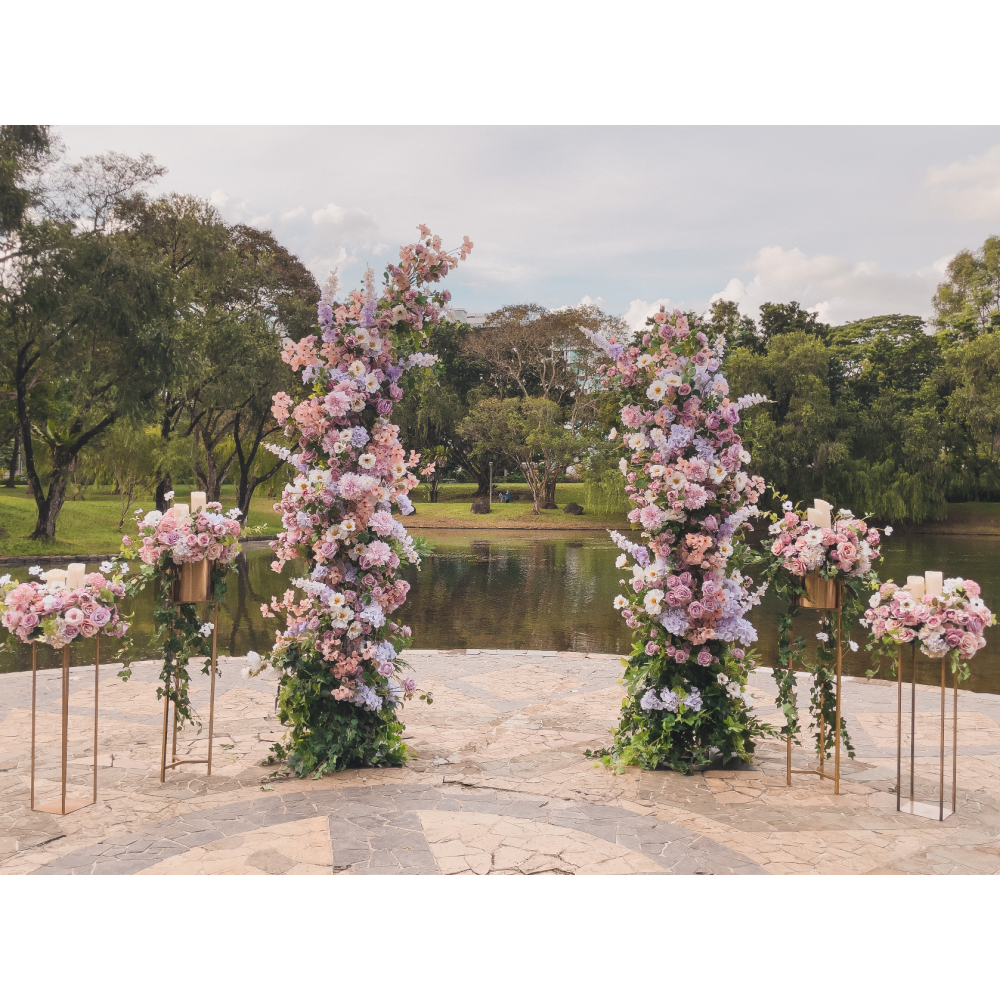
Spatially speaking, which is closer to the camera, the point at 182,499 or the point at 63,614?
the point at 63,614

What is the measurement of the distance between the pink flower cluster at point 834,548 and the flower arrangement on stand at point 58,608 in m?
3.44

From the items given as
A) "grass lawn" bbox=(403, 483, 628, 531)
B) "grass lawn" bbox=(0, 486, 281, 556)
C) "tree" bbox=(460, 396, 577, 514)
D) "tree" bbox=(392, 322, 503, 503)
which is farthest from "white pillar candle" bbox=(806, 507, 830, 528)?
"tree" bbox=(392, 322, 503, 503)

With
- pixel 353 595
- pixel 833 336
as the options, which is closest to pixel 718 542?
pixel 353 595

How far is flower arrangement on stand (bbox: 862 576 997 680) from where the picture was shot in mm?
3754

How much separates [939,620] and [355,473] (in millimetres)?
3043

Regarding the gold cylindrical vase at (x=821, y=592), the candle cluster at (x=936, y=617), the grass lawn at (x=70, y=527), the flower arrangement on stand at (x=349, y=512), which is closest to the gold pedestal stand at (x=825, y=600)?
the gold cylindrical vase at (x=821, y=592)

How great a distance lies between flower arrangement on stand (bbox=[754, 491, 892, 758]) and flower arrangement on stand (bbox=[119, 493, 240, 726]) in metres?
2.96

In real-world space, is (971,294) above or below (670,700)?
above

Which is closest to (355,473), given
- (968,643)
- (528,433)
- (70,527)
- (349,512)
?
(349,512)

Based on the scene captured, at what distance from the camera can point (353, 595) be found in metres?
4.37

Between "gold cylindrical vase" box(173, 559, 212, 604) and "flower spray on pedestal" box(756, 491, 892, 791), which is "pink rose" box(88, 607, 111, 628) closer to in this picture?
"gold cylindrical vase" box(173, 559, 212, 604)

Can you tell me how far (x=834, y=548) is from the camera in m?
4.21

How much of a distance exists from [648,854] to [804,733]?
255 cm

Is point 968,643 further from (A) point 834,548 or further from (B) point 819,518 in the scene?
(B) point 819,518
